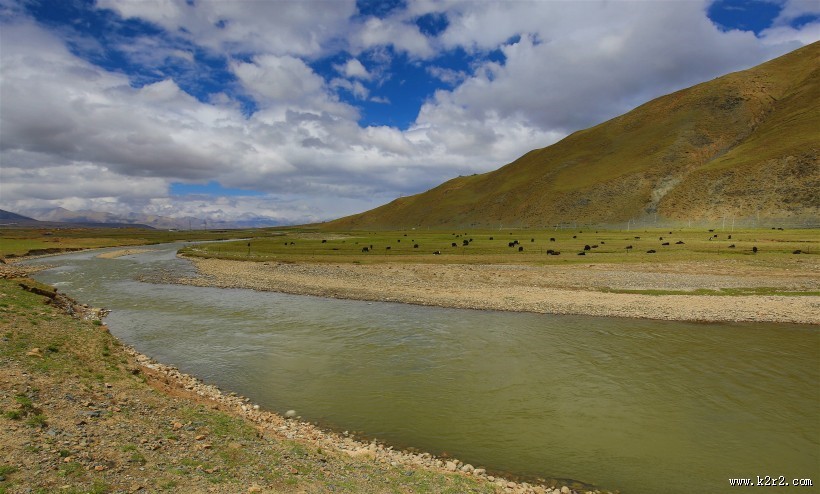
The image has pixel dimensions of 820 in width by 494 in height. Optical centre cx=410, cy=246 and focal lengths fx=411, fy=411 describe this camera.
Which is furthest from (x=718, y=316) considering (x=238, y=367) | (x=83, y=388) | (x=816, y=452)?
(x=83, y=388)

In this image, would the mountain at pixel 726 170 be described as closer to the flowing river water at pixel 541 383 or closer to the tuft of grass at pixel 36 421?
the flowing river water at pixel 541 383

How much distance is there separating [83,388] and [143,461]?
6.32 m

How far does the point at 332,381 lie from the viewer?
18.8 metres

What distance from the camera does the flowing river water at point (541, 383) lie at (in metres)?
12.9

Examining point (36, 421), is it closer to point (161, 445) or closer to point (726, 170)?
point (161, 445)

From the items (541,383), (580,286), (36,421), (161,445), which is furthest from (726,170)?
(36,421)

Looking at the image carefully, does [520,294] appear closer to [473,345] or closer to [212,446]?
[473,345]

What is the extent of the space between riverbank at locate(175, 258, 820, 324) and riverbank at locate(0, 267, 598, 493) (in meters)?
23.3

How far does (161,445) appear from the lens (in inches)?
410

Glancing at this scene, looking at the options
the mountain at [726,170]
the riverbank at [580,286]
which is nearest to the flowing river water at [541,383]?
the riverbank at [580,286]

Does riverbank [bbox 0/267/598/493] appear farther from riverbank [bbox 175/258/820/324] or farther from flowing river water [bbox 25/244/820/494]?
riverbank [bbox 175/258/820/324]

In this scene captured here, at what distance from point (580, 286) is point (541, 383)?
26200mm

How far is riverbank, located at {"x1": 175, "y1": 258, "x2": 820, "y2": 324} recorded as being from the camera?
31.9 meters

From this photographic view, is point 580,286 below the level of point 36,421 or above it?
below
